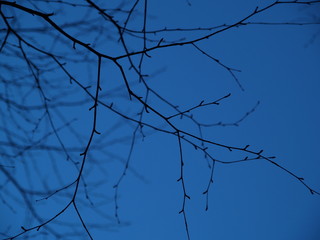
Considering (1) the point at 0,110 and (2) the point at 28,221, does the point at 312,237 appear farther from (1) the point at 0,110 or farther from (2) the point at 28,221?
(1) the point at 0,110

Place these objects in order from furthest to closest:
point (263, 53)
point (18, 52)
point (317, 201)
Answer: point (317, 201)
point (263, 53)
point (18, 52)

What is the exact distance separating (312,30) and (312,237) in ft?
3.02

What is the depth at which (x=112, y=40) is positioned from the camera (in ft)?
3.63

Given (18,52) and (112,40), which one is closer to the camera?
(18,52)

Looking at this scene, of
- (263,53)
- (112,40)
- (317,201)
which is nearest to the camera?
(112,40)

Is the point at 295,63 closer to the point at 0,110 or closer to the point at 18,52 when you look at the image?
the point at 18,52

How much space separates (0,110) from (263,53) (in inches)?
41.5

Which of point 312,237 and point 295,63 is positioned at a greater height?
point 295,63

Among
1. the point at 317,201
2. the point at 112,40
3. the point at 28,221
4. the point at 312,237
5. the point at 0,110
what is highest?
the point at 112,40

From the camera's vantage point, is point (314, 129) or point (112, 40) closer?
point (112, 40)

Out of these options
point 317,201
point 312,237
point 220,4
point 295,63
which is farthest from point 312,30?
point 312,237

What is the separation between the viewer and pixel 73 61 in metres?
1.07

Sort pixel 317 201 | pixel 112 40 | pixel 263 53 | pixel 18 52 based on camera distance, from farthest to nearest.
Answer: pixel 317 201
pixel 263 53
pixel 112 40
pixel 18 52

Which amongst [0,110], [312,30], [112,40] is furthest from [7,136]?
[312,30]
